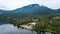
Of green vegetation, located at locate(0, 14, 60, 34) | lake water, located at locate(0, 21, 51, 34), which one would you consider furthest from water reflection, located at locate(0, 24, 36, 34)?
green vegetation, located at locate(0, 14, 60, 34)

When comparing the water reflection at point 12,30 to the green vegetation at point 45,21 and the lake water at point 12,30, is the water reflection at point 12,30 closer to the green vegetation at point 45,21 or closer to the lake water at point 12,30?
the lake water at point 12,30

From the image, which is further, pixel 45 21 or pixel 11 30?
pixel 11 30

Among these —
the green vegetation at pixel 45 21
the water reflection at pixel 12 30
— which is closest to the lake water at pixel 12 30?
the water reflection at pixel 12 30

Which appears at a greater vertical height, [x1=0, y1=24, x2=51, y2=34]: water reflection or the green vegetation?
the green vegetation

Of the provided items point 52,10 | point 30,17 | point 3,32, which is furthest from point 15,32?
point 52,10

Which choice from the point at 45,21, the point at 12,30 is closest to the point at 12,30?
the point at 12,30

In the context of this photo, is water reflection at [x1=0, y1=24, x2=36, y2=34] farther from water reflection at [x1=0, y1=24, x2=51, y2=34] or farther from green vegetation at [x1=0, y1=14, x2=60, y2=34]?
green vegetation at [x1=0, y1=14, x2=60, y2=34]

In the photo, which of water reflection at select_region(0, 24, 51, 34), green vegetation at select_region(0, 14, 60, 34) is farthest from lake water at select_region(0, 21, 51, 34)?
green vegetation at select_region(0, 14, 60, 34)

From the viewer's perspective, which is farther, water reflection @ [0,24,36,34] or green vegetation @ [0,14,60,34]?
water reflection @ [0,24,36,34]

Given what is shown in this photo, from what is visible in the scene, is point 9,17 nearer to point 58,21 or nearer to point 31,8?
point 31,8

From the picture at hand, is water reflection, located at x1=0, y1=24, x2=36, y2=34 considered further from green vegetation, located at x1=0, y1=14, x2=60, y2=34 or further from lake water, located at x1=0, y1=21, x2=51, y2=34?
green vegetation, located at x1=0, y1=14, x2=60, y2=34

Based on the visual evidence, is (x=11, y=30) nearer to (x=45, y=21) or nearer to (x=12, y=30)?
(x=12, y=30)
